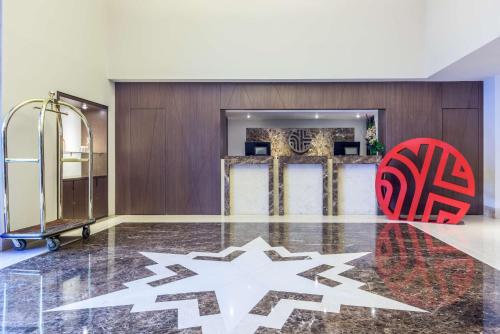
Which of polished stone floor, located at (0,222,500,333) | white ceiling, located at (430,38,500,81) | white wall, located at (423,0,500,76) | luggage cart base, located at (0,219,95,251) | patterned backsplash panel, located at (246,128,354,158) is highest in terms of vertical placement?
white wall, located at (423,0,500,76)

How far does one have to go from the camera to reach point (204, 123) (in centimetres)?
685

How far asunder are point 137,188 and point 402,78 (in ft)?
18.9

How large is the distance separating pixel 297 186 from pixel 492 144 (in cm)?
391

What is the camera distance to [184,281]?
3057 millimetres

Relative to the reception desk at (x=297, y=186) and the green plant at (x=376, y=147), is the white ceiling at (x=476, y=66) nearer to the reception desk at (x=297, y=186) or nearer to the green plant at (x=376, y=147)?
the green plant at (x=376, y=147)

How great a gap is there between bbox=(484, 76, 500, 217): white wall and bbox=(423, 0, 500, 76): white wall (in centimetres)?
139

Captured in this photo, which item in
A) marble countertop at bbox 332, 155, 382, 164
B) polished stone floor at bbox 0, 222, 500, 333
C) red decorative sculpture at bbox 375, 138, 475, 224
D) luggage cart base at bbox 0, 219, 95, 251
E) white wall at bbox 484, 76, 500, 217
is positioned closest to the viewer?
polished stone floor at bbox 0, 222, 500, 333

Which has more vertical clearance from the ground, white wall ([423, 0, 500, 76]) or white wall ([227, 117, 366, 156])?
white wall ([423, 0, 500, 76])

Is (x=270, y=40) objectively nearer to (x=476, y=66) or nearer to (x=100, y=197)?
(x=476, y=66)

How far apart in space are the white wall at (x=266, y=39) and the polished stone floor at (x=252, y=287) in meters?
3.41

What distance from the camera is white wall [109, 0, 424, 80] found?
21.0ft

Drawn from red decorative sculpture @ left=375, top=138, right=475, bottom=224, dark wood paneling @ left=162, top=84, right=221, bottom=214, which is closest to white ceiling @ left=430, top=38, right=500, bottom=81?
red decorative sculpture @ left=375, top=138, right=475, bottom=224

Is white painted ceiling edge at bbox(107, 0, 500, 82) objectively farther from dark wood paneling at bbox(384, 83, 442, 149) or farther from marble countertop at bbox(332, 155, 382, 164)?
marble countertop at bbox(332, 155, 382, 164)

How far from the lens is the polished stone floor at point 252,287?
7.43 ft
